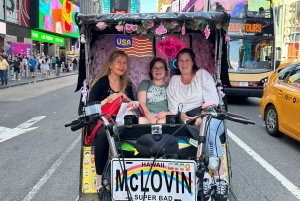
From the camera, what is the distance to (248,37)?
41.3ft

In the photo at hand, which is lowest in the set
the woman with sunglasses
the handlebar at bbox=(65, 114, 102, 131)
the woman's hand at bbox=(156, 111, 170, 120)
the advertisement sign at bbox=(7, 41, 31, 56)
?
the woman's hand at bbox=(156, 111, 170, 120)

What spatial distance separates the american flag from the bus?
754 centimetres

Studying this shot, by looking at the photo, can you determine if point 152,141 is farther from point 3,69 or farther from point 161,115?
point 3,69

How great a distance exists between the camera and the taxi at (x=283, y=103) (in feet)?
21.0

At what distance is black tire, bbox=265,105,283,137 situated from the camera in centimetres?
738

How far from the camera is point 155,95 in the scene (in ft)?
14.7

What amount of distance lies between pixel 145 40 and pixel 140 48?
14 cm

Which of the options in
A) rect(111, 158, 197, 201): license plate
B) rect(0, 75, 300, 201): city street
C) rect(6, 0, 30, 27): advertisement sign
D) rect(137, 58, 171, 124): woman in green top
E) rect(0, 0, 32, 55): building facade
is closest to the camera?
rect(111, 158, 197, 201): license plate

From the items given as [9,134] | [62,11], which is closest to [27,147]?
[9,134]

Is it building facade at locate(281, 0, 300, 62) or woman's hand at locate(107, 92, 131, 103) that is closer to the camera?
woman's hand at locate(107, 92, 131, 103)

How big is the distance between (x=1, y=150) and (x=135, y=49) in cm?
344

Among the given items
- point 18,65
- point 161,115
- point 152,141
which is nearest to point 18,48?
point 18,65

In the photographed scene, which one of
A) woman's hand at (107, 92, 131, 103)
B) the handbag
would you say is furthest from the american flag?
the handbag

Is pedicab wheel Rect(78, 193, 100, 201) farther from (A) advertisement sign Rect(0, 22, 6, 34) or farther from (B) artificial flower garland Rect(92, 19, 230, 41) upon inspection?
(A) advertisement sign Rect(0, 22, 6, 34)
